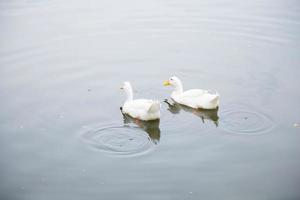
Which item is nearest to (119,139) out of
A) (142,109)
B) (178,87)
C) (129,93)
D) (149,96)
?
(142,109)

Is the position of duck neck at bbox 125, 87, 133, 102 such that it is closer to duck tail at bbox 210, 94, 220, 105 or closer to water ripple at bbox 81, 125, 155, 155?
water ripple at bbox 81, 125, 155, 155

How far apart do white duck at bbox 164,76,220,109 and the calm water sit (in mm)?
236

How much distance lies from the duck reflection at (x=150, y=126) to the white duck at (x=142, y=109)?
0.33 ft

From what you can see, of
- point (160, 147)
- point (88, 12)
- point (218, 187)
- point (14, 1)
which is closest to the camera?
point (218, 187)

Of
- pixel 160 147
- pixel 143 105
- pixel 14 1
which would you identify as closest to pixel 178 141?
pixel 160 147

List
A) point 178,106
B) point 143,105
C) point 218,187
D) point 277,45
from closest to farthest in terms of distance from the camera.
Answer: point 218,187
point 143,105
point 178,106
point 277,45

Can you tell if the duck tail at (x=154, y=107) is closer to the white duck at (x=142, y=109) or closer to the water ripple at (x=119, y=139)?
the white duck at (x=142, y=109)

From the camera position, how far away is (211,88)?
583 inches

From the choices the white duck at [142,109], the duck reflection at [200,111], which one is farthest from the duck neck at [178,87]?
the white duck at [142,109]

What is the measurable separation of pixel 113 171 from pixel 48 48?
307 inches

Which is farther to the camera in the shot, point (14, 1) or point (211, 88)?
point (14, 1)

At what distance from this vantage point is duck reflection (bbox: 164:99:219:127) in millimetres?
13378

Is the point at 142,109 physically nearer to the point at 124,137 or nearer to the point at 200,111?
the point at 124,137

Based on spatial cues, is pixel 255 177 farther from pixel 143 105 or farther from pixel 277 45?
pixel 277 45
